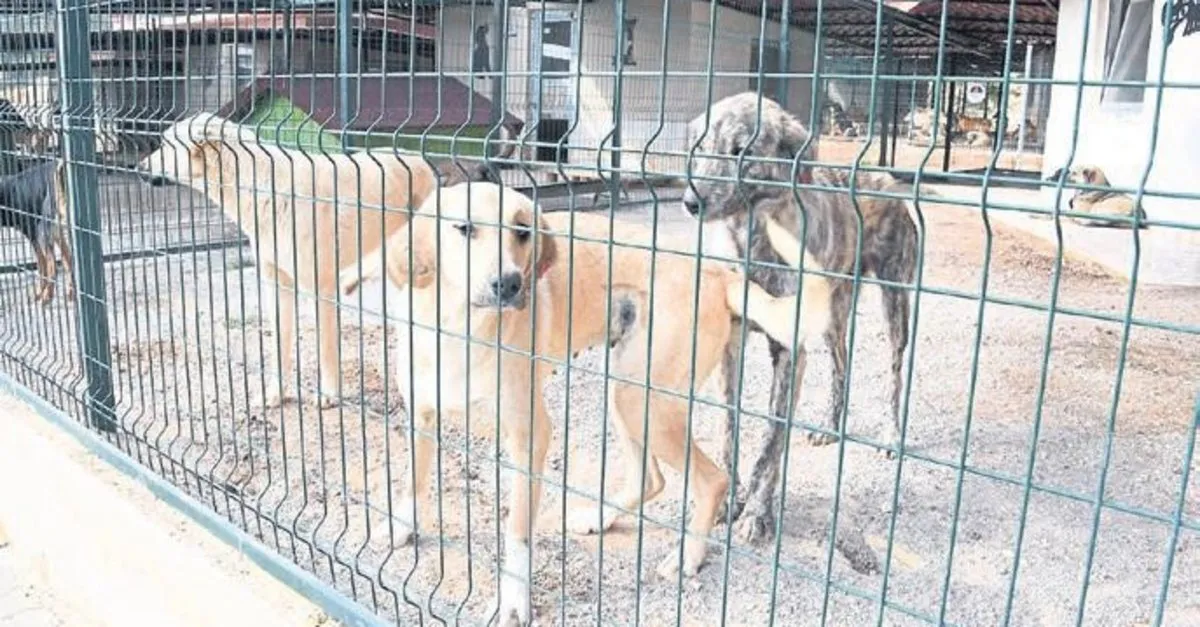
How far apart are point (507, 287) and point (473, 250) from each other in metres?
0.19

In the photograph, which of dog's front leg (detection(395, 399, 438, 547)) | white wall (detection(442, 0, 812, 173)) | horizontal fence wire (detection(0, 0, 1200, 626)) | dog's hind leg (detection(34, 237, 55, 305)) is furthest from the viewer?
white wall (detection(442, 0, 812, 173))

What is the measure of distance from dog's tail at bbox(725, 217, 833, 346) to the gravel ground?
1.12ft

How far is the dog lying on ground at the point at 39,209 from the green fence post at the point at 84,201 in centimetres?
176

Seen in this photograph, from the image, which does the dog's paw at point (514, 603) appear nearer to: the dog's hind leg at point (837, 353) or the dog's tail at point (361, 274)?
the dog's tail at point (361, 274)

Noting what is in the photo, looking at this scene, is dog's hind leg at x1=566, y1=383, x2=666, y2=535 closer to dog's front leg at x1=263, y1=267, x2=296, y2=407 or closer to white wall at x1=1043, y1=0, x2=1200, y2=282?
dog's front leg at x1=263, y1=267, x2=296, y2=407

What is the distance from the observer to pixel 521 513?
110 inches

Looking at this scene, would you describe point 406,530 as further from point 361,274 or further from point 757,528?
point 757,528

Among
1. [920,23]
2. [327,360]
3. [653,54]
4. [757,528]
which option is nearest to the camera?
[757,528]

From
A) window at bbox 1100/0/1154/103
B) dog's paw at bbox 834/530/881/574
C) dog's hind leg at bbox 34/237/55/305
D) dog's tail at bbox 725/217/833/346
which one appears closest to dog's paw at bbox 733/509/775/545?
dog's paw at bbox 834/530/881/574

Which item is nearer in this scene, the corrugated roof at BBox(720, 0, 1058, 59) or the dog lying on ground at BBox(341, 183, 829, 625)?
the dog lying on ground at BBox(341, 183, 829, 625)

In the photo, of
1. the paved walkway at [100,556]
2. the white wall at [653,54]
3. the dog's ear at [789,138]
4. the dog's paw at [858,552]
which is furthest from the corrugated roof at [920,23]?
the paved walkway at [100,556]

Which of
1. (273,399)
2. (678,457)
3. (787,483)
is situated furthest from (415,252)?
(273,399)

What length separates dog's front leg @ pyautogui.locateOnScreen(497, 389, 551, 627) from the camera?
269 cm

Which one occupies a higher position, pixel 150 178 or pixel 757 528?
pixel 150 178
